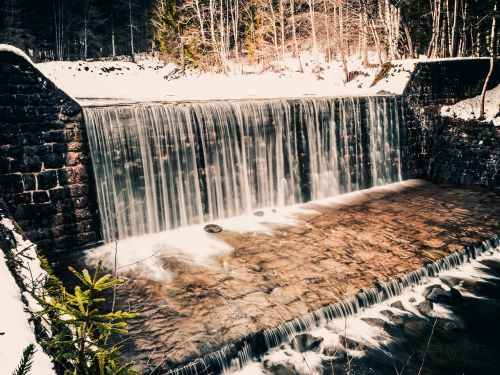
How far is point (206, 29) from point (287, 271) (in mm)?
29441

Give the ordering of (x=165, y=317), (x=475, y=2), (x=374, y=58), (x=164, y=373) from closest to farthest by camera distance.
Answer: (x=164, y=373), (x=165, y=317), (x=475, y=2), (x=374, y=58)

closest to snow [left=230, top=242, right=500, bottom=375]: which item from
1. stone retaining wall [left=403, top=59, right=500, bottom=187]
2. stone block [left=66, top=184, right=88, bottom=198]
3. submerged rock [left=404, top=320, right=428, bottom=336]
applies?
submerged rock [left=404, top=320, right=428, bottom=336]

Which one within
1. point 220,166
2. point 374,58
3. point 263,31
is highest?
point 263,31

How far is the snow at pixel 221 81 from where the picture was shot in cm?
1346

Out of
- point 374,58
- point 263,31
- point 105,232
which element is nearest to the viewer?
point 105,232

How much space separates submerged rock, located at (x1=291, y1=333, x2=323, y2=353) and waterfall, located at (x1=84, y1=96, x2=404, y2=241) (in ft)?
15.4

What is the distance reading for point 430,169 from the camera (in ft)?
43.3

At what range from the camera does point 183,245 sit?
7.49m

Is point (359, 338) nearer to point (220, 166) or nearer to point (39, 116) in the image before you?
point (220, 166)

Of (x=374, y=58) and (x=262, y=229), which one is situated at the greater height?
(x=374, y=58)

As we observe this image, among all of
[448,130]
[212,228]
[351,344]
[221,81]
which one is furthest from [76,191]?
[221,81]

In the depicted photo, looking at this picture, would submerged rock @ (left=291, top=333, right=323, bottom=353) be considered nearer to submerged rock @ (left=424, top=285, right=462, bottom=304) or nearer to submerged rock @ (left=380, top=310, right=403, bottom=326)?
submerged rock @ (left=380, top=310, right=403, bottom=326)

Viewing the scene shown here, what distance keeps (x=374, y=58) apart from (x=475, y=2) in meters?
7.98

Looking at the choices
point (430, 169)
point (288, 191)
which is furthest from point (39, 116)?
point (430, 169)
